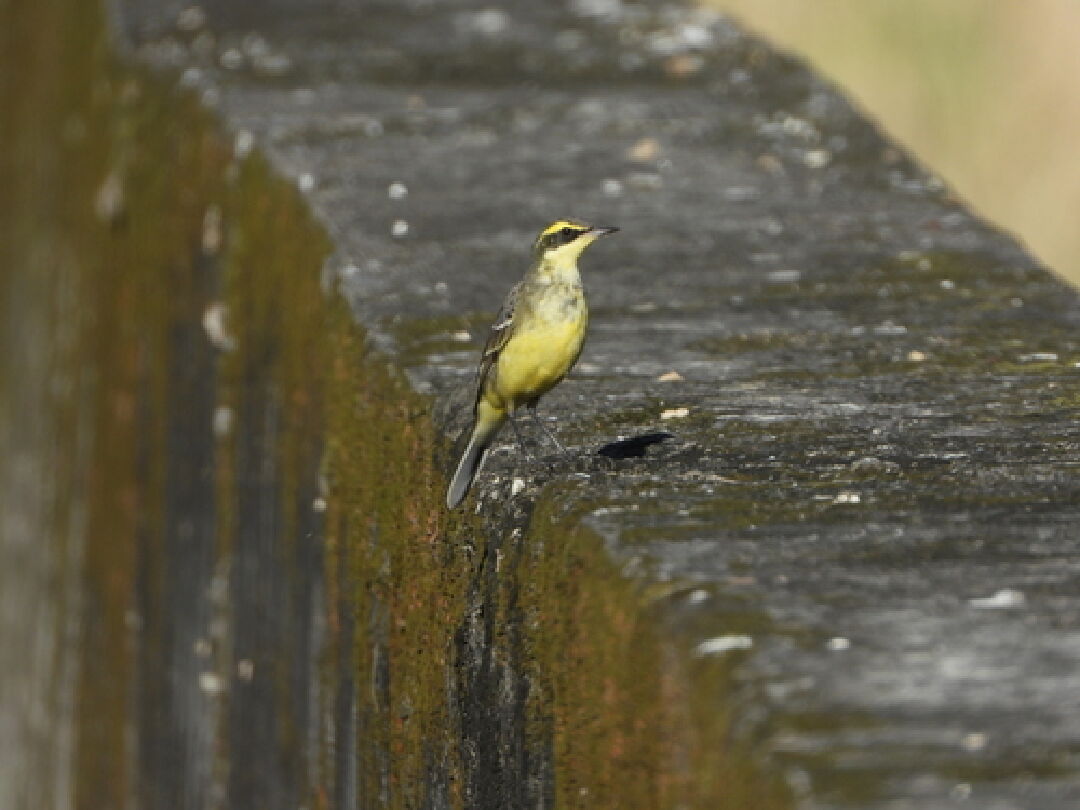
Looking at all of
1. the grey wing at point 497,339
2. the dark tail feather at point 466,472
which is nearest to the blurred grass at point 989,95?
the grey wing at point 497,339

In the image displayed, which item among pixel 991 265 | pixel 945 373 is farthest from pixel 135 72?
pixel 945 373

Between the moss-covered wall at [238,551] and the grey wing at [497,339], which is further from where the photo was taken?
the grey wing at [497,339]

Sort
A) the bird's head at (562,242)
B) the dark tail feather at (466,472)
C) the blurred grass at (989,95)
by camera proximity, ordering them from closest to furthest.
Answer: the dark tail feather at (466,472) < the bird's head at (562,242) < the blurred grass at (989,95)

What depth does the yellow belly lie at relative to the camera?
3.82 metres

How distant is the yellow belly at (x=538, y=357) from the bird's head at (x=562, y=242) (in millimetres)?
266

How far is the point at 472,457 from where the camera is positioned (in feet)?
11.8

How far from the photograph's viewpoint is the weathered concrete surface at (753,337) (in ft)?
7.91

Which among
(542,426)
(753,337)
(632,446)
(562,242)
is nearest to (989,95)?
(753,337)

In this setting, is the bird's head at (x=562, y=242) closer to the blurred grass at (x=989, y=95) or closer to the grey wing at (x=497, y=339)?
the grey wing at (x=497, y=339)

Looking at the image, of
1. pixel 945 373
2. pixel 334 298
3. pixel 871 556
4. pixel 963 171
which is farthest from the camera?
pixel 963 171

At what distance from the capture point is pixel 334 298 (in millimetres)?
4758

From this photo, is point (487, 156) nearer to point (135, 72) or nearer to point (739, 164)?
point (739, 164)

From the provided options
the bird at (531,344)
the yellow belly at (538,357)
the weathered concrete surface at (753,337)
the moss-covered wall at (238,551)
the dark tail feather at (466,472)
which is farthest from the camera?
the yellow belly at (538,357)

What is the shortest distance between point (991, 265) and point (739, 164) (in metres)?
1.14
